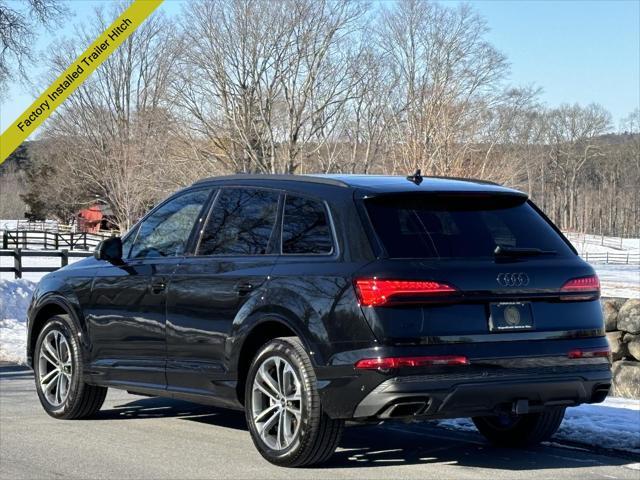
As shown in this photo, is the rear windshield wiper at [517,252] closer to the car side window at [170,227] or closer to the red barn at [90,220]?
the car side window at [170,227]

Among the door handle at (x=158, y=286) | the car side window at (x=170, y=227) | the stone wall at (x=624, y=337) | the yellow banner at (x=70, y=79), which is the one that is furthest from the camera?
the stone wall at (x=624, y=337)

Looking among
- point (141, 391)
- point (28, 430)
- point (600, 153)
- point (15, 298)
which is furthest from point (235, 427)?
point (600, 153)

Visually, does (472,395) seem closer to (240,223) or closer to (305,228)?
(305,228)

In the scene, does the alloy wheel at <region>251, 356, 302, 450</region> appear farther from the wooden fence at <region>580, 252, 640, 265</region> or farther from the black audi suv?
the wooden fence at <region>580, 252, 640, 265</region>

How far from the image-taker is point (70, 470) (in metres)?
6.60

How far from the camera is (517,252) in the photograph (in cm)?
664

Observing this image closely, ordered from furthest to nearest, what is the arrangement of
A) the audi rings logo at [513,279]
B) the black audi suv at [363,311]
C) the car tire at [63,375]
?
the car tire at [63,375], the audi rings logo at [513,279], the black audi suv at [363,311]

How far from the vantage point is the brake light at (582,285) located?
662 centimetres

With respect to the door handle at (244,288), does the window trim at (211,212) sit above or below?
above

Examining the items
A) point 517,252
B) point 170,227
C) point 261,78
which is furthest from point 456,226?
point 261,78

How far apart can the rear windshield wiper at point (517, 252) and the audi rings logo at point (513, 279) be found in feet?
0.57

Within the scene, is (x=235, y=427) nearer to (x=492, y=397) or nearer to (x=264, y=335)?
(x=264, y=335)

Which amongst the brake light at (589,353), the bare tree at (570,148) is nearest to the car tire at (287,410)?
the brake light at (589,353)

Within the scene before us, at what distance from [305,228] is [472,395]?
1.52 m
